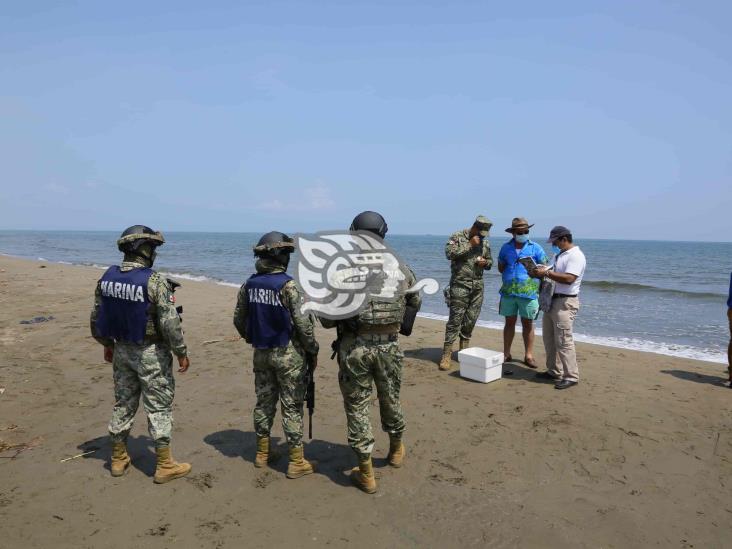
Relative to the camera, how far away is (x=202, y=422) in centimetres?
541

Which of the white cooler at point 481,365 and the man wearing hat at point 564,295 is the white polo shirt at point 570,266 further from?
the white cooler at point 481,365

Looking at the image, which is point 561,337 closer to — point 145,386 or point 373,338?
point 373,338

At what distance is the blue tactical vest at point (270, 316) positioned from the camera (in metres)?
3.96

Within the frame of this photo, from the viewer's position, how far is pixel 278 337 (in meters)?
3.97

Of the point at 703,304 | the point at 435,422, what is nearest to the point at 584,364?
the point at 435,422

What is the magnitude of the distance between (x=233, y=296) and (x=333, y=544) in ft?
45.4

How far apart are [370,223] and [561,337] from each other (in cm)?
375

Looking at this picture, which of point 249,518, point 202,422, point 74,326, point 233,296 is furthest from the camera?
point 233,296

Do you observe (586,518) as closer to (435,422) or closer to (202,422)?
(435,422)

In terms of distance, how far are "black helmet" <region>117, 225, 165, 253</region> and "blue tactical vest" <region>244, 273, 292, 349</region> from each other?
0.89 meters

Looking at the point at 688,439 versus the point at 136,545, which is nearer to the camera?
the point at 136,545

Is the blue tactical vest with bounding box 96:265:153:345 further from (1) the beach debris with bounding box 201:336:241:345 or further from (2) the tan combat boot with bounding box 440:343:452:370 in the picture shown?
(1) the beach debris with bounding box 201:336:241:345

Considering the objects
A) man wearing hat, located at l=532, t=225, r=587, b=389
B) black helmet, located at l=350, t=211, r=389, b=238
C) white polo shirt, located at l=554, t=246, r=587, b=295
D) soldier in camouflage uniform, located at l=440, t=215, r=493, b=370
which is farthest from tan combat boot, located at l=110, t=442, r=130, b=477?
white polo shirt, located at l=554, t=246, r=587, b=295

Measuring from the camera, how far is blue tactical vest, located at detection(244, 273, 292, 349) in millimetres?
3965
